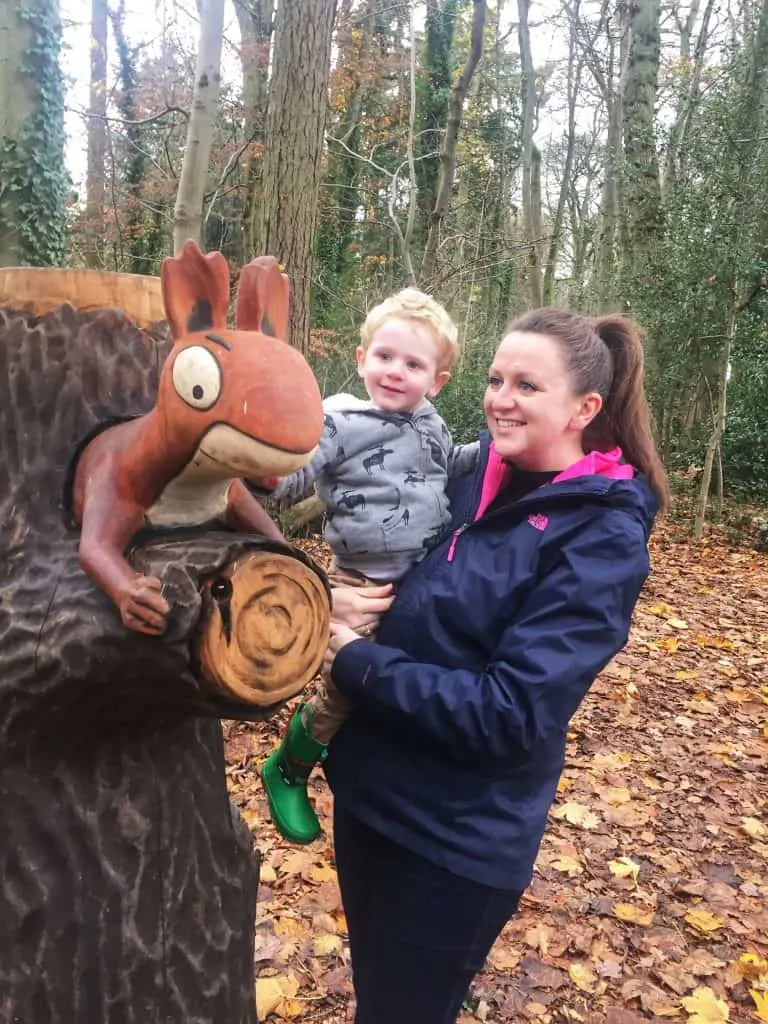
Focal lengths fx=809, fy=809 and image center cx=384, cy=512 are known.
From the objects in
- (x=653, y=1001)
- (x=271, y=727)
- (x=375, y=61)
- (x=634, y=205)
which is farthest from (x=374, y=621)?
(x=375, y=61)

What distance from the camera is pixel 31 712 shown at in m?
1.18

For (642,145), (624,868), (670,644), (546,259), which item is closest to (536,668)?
(624,868)

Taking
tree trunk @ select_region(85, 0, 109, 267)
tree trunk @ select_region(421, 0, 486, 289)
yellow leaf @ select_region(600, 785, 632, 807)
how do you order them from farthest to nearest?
tree trunk @ select_region(85, 0, 109, 267), tree trunk @ select_region(421, 0, 486, 289), yellow leaf @ select_region(600, 785, 632, 807)

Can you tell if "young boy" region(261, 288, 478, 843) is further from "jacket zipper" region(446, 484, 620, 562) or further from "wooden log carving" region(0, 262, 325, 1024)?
"wooden log carving" region(0, 262, 325, 1024)

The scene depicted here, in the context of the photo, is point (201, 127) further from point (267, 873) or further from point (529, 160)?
point (529, 160)

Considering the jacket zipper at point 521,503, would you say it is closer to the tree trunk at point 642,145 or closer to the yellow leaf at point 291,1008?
the yellow leaf at point 291,1008

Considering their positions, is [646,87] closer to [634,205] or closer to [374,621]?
[634,205]

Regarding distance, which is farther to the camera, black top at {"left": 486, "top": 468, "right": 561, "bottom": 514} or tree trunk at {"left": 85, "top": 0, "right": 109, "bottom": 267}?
tree trunk at {"left": 85, "top": 0, "right": 109, "bottom": 267}

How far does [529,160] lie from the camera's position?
1574cm


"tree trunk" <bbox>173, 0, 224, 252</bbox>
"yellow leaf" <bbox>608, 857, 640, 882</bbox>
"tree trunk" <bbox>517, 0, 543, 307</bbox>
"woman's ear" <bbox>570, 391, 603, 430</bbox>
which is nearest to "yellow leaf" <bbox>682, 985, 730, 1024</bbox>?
"yellow leaf" <bbox>608, 857, 640, 882</bbox>

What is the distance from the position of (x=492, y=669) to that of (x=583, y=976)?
2239 mm

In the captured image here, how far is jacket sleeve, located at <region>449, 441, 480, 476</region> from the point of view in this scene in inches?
80.6

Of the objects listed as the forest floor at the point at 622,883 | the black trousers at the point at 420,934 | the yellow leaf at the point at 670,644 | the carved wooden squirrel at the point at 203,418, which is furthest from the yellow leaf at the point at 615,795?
the carved wooden squirrel at the point at 203,418

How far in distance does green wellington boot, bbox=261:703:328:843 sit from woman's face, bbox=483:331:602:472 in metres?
0.83
